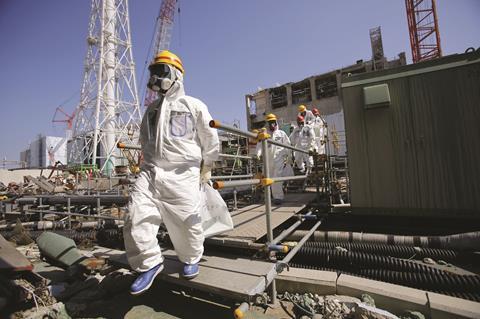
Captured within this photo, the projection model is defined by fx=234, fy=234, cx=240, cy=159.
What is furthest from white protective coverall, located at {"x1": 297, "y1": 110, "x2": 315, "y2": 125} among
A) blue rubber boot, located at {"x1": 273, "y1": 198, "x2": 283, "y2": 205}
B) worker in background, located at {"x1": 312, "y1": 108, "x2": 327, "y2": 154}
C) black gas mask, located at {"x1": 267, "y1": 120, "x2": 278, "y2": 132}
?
blue rubber boot, located at {"x1": 273, "y1": 198, "x2": 283, "y2": 205}

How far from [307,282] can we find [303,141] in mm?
5199

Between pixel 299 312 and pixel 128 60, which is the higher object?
pixel 128 60

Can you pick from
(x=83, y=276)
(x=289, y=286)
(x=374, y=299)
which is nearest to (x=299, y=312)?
(x=289, y=286)

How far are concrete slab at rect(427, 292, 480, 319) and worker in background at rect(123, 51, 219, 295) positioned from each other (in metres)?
2.08

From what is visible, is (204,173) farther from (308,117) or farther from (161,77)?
(308,117)

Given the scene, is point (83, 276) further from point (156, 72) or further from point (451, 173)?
point (451, 173)

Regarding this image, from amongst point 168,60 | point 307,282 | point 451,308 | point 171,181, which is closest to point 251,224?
point 307,282

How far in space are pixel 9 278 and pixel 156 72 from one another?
2.42 m

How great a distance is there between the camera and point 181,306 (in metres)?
2.24

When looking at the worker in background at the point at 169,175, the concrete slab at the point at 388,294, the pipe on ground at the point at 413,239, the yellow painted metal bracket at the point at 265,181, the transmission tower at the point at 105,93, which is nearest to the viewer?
the worker in background at the point at 169,175

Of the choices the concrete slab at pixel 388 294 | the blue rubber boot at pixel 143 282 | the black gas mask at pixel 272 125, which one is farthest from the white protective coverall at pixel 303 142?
the blue rubber boot at pixel 143 282

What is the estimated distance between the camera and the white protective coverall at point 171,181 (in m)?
1.95

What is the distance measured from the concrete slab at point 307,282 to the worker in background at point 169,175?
108 cm

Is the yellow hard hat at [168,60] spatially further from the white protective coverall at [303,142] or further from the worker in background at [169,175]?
the white protective coverall at [303,142]
